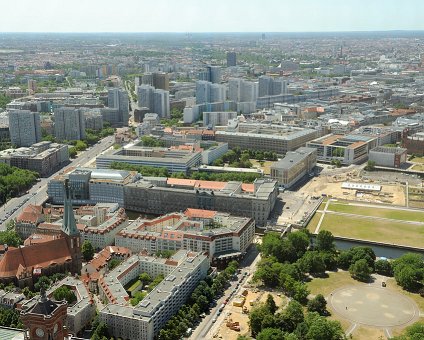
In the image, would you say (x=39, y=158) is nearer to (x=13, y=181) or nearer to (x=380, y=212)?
(x=13, y=181)

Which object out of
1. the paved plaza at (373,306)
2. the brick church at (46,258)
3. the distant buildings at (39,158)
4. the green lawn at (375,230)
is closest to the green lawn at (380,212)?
the green lawn at (375,230)

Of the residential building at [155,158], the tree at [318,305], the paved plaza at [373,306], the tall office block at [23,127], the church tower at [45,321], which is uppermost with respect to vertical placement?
the church tower at [45,321]

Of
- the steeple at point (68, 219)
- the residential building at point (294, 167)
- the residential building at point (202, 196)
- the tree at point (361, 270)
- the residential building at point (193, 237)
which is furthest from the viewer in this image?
the residential building at point (294, 167)

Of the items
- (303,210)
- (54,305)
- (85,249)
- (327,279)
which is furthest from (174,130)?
(54,305)

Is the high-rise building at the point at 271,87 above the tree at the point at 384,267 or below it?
above

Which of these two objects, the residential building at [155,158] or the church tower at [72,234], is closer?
the church tower at [72,234]

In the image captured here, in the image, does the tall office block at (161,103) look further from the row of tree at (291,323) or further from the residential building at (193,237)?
the row of tree at (291,323)

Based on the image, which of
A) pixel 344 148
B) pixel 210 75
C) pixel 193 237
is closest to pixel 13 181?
pixel 193 237
